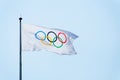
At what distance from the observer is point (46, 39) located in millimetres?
34062

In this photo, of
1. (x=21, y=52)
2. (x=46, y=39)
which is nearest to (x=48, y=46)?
(x=46, y=39)

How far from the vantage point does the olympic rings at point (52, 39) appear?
33.8m

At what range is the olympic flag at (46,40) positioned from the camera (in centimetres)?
3353

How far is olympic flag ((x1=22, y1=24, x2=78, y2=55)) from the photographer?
1320 inches

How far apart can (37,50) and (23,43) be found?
1201 millimetres

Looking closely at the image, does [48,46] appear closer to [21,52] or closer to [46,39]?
[46,39]

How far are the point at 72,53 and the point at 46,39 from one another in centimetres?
221

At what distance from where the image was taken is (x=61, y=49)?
3441 cm

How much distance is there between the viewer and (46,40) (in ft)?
112

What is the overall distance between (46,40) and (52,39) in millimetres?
488

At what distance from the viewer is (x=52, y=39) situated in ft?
113

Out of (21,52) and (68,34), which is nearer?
(21,52)

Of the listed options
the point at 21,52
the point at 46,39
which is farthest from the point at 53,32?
the point at 21,52

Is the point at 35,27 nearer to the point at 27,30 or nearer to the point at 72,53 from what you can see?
the point at 27,30
